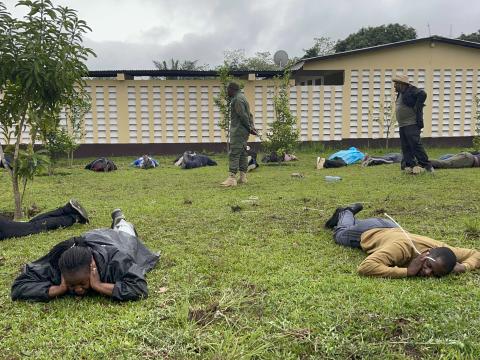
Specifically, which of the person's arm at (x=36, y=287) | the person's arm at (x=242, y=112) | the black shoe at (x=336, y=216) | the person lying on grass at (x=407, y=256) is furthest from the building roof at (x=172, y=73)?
the person's arm at (x=36, y=287)

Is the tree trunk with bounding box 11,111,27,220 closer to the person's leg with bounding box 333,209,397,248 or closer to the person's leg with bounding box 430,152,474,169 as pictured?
the person's leg with bounding box 333,209,397,248

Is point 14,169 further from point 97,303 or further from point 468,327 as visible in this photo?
point 468,327

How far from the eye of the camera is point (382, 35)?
31734 mm

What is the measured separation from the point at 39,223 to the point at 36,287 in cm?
234

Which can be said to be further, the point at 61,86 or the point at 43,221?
the point at 61,86

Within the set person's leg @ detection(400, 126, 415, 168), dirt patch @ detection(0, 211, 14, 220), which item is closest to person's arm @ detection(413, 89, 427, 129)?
person's leg @ detection(400, 126, 415, 168)

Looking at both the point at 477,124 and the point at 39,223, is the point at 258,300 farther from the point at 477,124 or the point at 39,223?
the point at 477,124

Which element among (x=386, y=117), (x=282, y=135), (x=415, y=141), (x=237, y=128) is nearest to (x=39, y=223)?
(x=237, y=128)

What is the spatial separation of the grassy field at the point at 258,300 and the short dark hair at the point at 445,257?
0.09 meters

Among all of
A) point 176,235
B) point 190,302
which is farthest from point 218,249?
point 190,302

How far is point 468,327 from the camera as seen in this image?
113 inches

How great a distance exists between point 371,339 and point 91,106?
13499 millimetres

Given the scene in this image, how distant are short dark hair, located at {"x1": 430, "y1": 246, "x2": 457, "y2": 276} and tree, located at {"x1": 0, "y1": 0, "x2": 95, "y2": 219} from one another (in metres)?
4.71

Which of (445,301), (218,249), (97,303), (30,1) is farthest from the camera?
(30,1)
